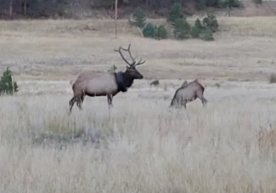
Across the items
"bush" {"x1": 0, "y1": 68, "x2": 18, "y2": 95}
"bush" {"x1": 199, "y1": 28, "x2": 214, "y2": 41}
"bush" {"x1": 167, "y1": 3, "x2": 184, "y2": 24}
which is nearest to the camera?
"bush" {"x1": 0, "y1": 68, "x2": 18, "y2": 95}

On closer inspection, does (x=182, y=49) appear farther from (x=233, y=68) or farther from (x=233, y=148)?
(x=233, y=148)

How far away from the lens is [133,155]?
7.63m

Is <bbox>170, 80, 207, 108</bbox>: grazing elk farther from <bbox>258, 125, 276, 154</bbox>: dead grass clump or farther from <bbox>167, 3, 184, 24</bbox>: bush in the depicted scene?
<bbox>167, 3, 184, 24</bbox>: bush

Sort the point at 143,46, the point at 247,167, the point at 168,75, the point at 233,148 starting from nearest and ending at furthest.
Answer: the point at 247,167, the point at 233,148, the point at 168,75, the point at 143,46

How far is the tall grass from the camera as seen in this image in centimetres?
627

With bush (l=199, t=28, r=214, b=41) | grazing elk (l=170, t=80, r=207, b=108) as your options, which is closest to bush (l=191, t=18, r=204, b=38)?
bush (l=199, t=28, r=214, b=41)

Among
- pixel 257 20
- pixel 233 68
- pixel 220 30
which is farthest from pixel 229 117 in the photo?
pixel 257 20

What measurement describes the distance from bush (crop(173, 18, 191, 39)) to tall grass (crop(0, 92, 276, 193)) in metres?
64.4

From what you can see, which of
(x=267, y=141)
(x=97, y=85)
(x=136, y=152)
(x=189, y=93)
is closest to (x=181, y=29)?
(x=189, y=93)

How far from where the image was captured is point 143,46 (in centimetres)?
7038

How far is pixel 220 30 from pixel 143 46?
13651 mm

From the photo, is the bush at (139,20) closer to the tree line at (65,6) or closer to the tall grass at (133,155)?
the tree line at (65,6)

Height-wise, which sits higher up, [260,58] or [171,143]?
[171,143]

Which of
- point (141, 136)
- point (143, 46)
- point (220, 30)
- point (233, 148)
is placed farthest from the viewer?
point (220, 30)
